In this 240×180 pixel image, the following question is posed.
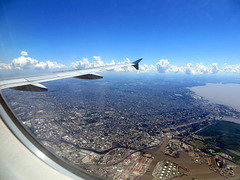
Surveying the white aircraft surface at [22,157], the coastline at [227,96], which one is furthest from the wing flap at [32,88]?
the coastline at [227,96]

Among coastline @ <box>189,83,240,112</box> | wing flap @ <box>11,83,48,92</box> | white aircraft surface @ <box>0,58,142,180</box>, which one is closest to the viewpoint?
white aircraft surface @ <box>0,58,142,180</box>

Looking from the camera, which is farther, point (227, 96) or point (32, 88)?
point (227, 96)

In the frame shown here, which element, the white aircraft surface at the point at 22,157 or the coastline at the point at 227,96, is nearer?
the white aircraft surface at the point at 22,157

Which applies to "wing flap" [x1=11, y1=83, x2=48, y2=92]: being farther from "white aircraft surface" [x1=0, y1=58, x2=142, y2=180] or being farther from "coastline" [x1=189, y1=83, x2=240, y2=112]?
"coastline" [x1=189, y1=83, x2=240, y2=112]

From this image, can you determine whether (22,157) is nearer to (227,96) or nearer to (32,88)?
(32,88)

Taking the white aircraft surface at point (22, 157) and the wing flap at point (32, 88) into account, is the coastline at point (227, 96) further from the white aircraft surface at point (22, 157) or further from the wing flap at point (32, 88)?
the wing flap at point (32, 88)

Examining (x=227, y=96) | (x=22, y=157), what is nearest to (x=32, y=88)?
(x=22, y=157)

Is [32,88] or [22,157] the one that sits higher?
[32,88]

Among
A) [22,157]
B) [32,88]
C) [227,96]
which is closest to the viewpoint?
[22,157]

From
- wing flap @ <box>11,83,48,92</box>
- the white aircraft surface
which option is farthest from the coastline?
wing flap @ <box>11,83,48,92</box>

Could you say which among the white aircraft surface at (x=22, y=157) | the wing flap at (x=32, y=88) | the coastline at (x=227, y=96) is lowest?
the coastline at (x=227, y=96)

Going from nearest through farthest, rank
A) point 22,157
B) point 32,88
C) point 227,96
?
1. point 22,157
2. point 32,88
3. point 227,96

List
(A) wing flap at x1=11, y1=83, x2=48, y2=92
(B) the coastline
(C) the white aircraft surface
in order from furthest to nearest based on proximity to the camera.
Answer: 1. (B) the coastline
2. (A) wing flap at x1=11, y1=83, x2=48, y2=92
3. (C) the white aircraft surface
